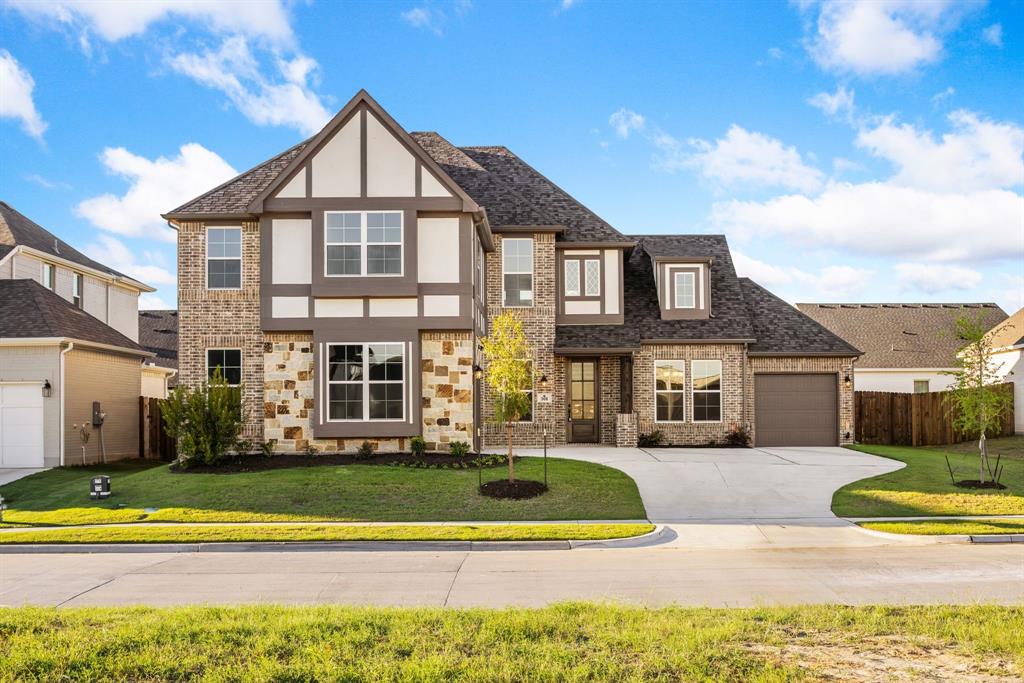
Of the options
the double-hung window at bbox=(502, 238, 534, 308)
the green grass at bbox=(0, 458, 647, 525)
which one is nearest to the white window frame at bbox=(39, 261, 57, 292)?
the green grass at bbox=(0, 458, 647, 525)

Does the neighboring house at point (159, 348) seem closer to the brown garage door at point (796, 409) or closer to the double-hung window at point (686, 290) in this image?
the double-hung window at point (686, 290)

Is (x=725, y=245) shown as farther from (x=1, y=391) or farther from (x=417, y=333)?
(x=1, y=391)

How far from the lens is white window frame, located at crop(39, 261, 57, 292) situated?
2850 cm

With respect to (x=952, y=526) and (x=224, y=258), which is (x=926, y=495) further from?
(x=224, y=258)

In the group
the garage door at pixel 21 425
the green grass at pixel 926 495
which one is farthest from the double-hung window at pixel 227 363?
the green grass at pixel 926 495

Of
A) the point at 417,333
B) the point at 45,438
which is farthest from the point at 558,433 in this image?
the point at 45,438

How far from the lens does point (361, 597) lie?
915 cm

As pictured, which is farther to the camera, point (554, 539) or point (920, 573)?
point (554, 539)

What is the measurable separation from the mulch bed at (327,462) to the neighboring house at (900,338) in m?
23.4

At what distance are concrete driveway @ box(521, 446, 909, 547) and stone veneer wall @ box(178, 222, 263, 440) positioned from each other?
319 inches

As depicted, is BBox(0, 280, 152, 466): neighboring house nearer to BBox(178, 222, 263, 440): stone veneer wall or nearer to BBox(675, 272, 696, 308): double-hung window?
BBox(178, 222, 263, 440): stone veneer wall

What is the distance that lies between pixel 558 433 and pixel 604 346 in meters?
3.09

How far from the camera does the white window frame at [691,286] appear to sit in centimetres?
2662

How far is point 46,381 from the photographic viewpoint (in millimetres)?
22016
